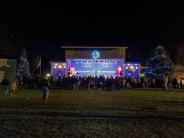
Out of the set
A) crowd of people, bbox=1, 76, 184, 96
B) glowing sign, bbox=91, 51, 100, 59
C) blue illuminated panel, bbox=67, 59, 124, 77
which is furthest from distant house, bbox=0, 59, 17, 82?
crowd of people, bbox=1, 76, 184, 96

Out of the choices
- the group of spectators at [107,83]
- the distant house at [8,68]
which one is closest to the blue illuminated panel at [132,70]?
the group of spectators at [107,83]

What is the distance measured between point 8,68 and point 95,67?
2178 centimetres

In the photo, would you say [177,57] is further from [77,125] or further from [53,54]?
[77,125]

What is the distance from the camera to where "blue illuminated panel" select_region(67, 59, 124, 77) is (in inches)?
2181

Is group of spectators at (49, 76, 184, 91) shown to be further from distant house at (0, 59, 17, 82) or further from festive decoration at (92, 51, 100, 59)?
distant house at (0, 59, 17, 82)

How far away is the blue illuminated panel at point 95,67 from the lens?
55.4 m

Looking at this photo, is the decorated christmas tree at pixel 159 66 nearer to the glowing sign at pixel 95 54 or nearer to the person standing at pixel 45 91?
the glowing sign at pixel 95 54

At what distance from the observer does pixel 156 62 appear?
59844 millimetres

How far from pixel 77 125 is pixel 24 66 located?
165 feet

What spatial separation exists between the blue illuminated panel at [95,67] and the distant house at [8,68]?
17218 millimetres

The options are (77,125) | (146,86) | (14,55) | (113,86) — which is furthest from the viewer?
(14,55)

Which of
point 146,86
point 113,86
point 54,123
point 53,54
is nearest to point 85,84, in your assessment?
point 113,86

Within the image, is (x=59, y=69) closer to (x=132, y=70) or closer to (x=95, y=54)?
(x=95, y=54)

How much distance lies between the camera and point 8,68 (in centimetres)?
7256
